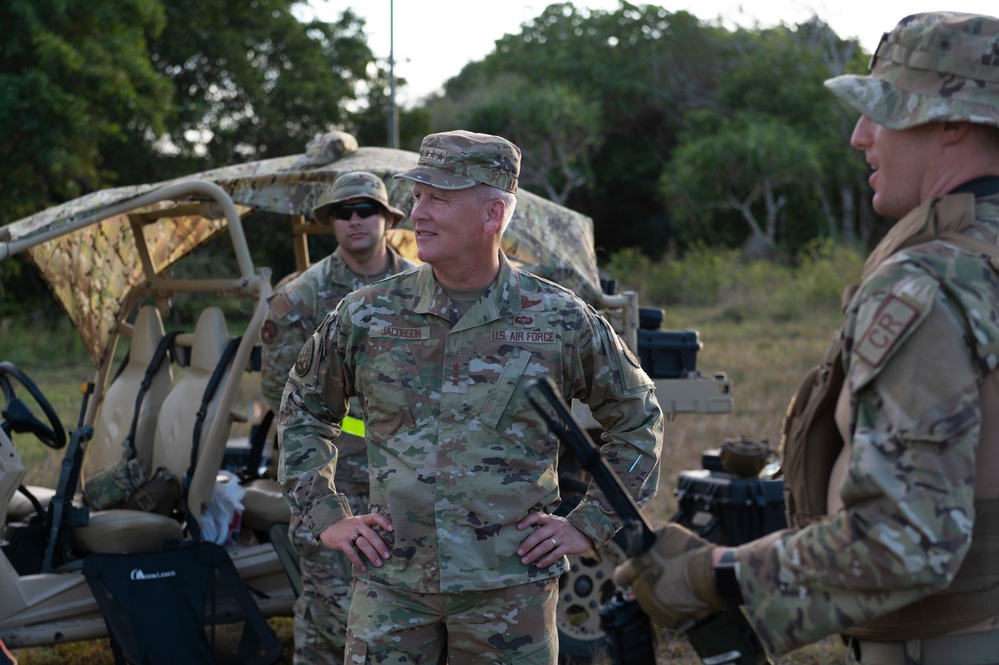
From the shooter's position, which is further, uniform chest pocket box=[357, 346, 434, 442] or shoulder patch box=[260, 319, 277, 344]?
shoulder patch box=[260, 319, 277, 344]

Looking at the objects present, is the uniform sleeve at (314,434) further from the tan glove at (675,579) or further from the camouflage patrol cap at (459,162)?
the tan glove at (675,579)

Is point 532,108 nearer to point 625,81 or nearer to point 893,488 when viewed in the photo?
point 625,81

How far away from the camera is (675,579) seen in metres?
1.98

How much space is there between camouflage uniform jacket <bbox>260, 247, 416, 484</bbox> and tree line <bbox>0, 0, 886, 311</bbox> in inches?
411

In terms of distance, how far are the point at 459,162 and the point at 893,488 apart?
149cm

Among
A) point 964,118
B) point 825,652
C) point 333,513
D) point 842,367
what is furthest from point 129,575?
point 964,118

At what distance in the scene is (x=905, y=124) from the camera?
1967mm

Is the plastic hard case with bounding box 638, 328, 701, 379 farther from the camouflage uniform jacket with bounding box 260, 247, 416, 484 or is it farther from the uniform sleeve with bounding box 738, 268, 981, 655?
the uniform sleeve with bounding box 738, 268, 981, 655

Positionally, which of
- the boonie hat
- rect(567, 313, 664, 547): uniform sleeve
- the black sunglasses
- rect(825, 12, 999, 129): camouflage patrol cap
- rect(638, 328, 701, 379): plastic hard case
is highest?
rect(825, 12, 999, 129): camouflage patrol cap

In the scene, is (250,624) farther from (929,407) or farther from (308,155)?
(929,407)

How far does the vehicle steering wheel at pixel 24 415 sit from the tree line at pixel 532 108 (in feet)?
32.1

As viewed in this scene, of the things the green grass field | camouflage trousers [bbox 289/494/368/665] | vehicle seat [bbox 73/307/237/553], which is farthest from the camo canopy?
the green grass field

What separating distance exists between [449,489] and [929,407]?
1335 millimetres

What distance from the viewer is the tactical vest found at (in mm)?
1932
